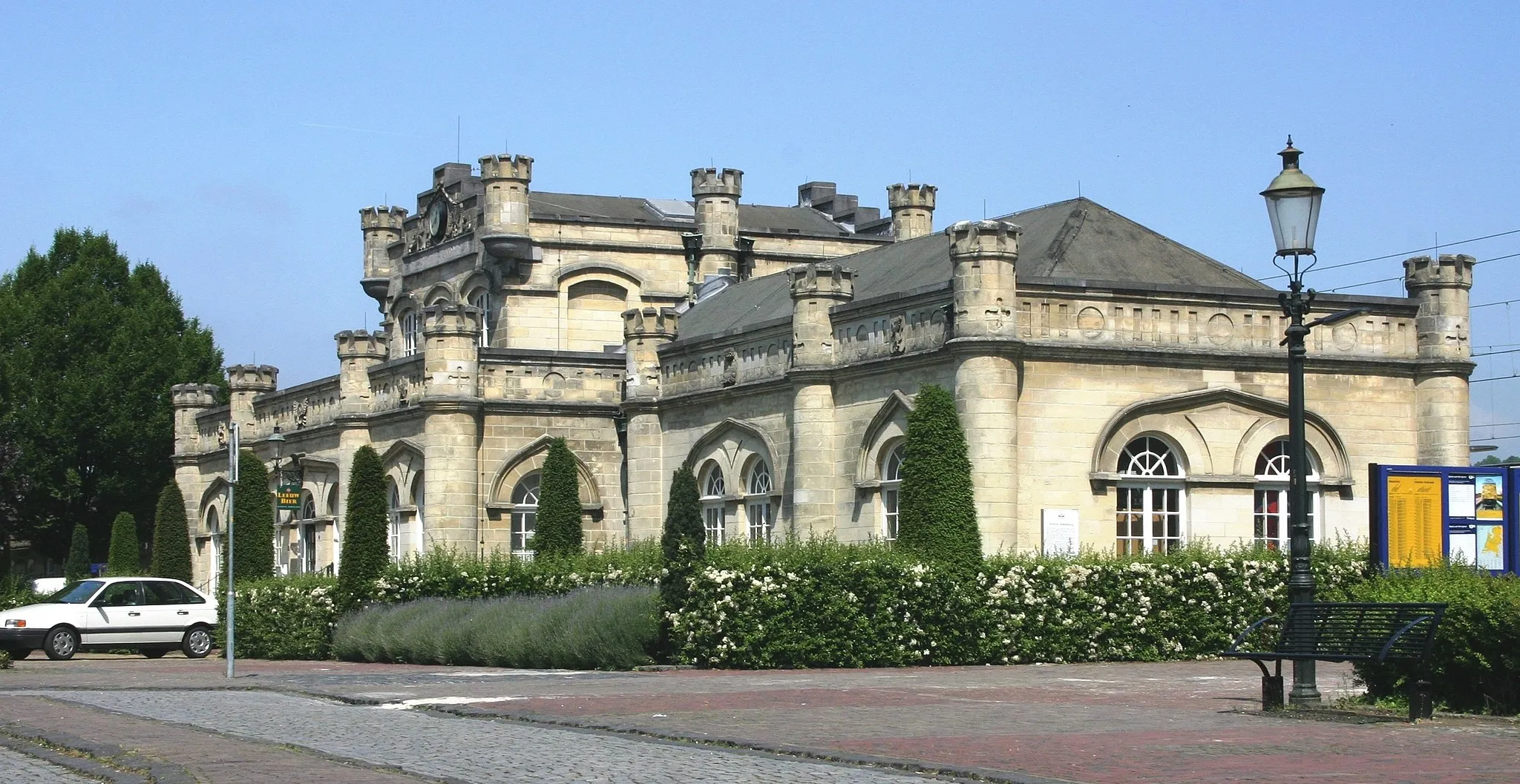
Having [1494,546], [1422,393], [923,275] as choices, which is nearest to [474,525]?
[923,275]

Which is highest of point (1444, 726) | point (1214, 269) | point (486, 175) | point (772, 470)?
point (486, 175)

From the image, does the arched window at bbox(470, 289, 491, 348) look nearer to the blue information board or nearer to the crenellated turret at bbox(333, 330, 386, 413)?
the crenellated turret at bbox(333, 330, 386, 413)

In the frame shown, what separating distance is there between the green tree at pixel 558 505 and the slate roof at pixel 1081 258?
4.12 meters

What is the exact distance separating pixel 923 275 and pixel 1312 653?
18.6 m

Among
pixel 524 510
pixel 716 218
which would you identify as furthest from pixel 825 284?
pixel 716 218

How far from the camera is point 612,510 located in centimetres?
4141

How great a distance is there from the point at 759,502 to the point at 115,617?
11.0 meters

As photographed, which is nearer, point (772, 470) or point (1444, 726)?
point (1444, 726)

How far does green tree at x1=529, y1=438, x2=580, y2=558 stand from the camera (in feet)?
126

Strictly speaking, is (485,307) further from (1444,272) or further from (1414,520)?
(1414,520)

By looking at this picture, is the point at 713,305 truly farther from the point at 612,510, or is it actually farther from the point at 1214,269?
the point at 1214,269

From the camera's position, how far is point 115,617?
33531 millimetres

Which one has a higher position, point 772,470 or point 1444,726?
point 772,470

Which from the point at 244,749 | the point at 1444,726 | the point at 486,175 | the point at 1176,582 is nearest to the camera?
the point at 244,749
